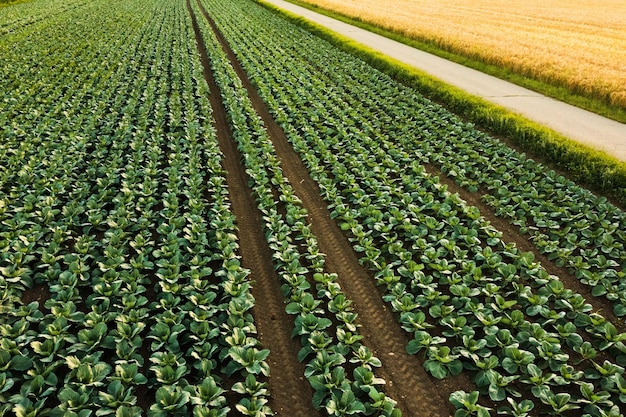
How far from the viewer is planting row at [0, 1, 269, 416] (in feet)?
14.8

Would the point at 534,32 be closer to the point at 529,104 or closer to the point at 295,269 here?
the point at 529,104

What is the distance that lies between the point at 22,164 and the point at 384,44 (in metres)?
20.4

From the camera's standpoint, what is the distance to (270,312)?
595 cm

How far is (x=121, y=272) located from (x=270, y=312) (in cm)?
231

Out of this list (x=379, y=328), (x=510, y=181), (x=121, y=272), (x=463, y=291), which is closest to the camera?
(x=379, y=328)

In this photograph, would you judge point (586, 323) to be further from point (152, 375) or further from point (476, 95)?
point (476, 95)

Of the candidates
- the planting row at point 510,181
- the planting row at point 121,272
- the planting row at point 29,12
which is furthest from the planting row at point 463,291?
the planting row at point 29,12

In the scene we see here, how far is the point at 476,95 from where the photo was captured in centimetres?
1479

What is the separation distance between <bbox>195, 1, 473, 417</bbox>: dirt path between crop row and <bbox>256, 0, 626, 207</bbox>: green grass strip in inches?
242

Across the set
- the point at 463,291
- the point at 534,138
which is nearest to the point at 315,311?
the point at 463,291

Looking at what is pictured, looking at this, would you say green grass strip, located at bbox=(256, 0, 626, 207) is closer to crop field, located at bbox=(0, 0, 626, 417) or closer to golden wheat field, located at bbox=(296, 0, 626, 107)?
crop field, located at bbox=(0, 0, 626, 417)

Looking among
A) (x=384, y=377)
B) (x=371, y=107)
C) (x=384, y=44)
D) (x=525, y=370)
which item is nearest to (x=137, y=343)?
(x=384, y=377)

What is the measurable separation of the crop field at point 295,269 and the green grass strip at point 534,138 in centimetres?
85

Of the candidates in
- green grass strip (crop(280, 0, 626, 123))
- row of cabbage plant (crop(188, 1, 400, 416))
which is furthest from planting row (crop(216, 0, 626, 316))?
green grass strip (crop(280, 0, 626, 123))
